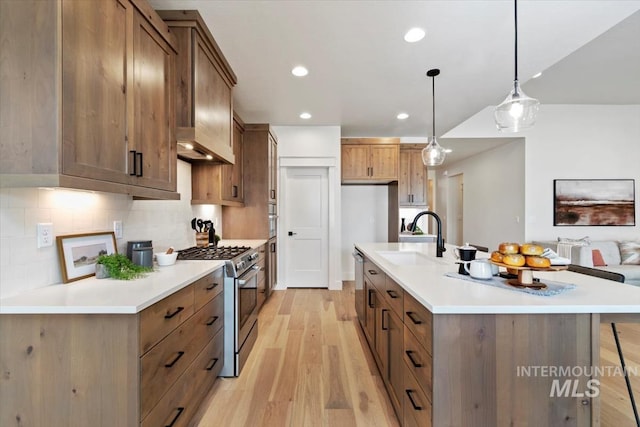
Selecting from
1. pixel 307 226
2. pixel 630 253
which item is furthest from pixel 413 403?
pixel 630 253

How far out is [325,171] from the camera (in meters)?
4.82

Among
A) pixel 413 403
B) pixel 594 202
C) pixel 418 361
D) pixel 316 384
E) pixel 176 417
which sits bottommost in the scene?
pixel 316 384

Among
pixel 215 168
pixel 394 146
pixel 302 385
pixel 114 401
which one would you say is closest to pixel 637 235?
pixel 394 146

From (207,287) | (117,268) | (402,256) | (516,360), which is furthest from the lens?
(402,256)

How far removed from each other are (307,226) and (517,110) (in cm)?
338

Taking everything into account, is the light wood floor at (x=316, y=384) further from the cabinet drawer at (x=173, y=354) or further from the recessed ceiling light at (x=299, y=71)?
the recessed ceiling light at (x=299, y=71)

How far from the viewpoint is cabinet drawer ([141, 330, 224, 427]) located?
1.30 metres

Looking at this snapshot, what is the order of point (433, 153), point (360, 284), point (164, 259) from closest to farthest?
point (164, 259), point (360, 284), point (433, 153)

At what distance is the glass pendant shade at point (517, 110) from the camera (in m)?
2.02

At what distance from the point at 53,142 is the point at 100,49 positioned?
0.53 m

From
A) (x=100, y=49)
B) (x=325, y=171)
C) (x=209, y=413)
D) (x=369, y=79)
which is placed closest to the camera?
(x=100, y=49)

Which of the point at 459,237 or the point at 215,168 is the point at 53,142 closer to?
the point at 215,168

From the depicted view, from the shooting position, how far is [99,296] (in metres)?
1.23

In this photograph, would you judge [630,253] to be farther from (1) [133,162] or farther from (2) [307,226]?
(1) [133,162]
